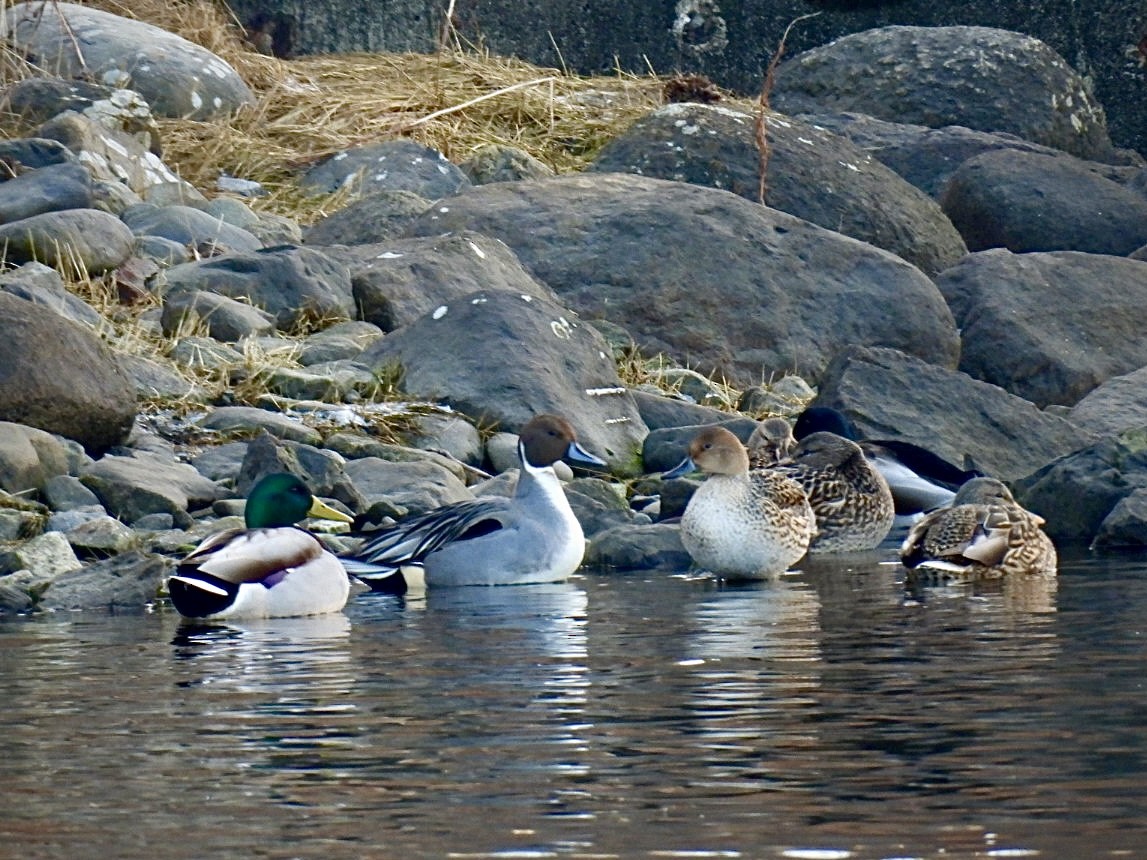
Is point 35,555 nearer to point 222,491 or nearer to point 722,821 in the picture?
point 222,491

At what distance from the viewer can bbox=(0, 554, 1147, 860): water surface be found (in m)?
3.50

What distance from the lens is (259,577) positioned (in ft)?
24.0

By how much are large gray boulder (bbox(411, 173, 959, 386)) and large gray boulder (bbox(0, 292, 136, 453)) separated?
435cm

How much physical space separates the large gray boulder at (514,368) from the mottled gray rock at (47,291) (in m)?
1.42

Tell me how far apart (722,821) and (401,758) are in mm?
900

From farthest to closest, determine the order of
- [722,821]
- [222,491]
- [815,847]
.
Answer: [222,491] → [722,821] → [815,847]

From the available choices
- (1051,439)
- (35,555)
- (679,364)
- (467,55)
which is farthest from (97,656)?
(467,55)

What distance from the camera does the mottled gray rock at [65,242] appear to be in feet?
40.1

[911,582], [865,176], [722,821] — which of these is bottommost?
[911,582]

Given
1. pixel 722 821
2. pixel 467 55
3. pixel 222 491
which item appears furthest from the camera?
pixel 467 55

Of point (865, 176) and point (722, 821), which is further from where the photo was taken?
point (865, 176)

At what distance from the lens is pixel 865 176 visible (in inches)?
631

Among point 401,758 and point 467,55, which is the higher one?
point 467,55

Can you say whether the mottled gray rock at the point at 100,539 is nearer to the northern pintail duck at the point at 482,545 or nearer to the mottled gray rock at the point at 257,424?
the northern pintail duck at the point at 482,545
